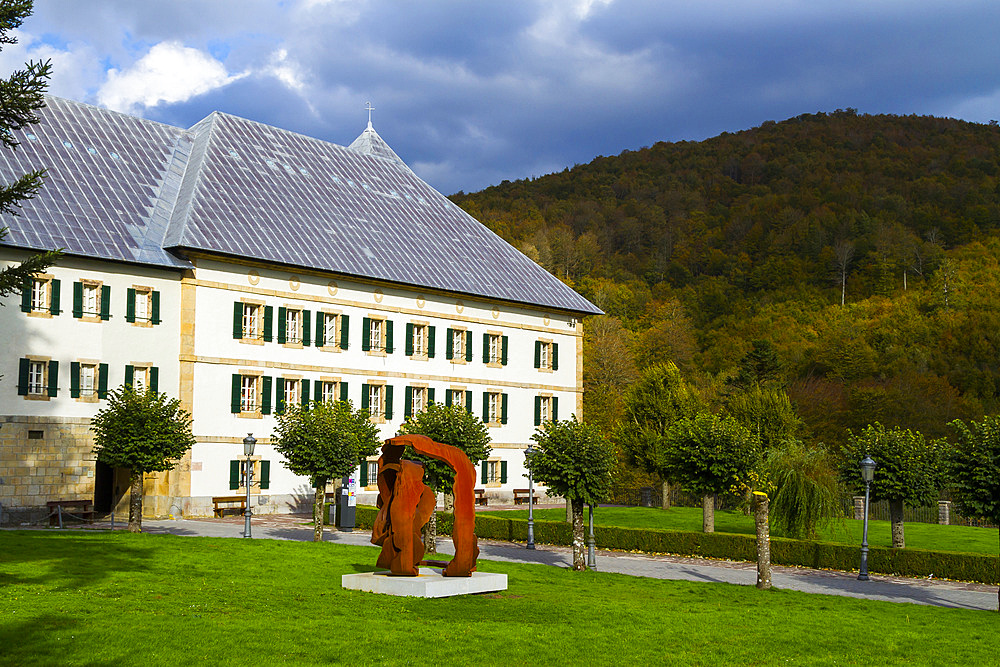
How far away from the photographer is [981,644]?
17.5m

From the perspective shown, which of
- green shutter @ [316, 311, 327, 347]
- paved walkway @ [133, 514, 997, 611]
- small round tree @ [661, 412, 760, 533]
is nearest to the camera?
paved walkway @ [133, 514, 997, 611]

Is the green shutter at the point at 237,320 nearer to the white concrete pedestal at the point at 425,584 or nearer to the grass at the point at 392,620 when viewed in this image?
the grass at the point at 392,620

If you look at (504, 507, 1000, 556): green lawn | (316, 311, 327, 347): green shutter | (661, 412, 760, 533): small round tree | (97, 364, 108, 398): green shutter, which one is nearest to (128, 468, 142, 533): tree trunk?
(97, 364, 108, 398): green shutter

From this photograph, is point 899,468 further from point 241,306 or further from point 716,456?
point 241,306

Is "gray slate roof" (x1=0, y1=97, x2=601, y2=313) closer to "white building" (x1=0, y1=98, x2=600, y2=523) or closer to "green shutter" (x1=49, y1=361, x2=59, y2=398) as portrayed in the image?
"white building" (x1=0, y1=98, x2=600, y2=523)

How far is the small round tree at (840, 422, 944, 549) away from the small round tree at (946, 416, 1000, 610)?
440 inches

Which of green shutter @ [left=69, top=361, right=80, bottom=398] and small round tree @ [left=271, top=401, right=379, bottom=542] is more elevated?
green shutter @ [left=69, top=361, right=80, bottom=398]

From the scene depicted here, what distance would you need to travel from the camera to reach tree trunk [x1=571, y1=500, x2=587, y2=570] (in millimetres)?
27672

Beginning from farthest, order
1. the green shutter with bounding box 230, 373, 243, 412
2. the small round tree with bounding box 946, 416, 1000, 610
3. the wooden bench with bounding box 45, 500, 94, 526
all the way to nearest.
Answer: the green shutter with bounding box 230, 373, 243, 412
the wooden bench with bounding box 45, 500, 94, 526
the small round tree with bounding box 946, 416, 1000, 610

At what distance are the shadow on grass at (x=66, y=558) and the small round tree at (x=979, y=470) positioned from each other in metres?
17.8

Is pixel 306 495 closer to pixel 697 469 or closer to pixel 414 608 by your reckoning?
pixel 697 469

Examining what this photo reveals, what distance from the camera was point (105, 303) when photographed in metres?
41.1

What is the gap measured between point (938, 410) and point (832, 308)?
61.0 ft

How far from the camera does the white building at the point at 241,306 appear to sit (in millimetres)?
39750
